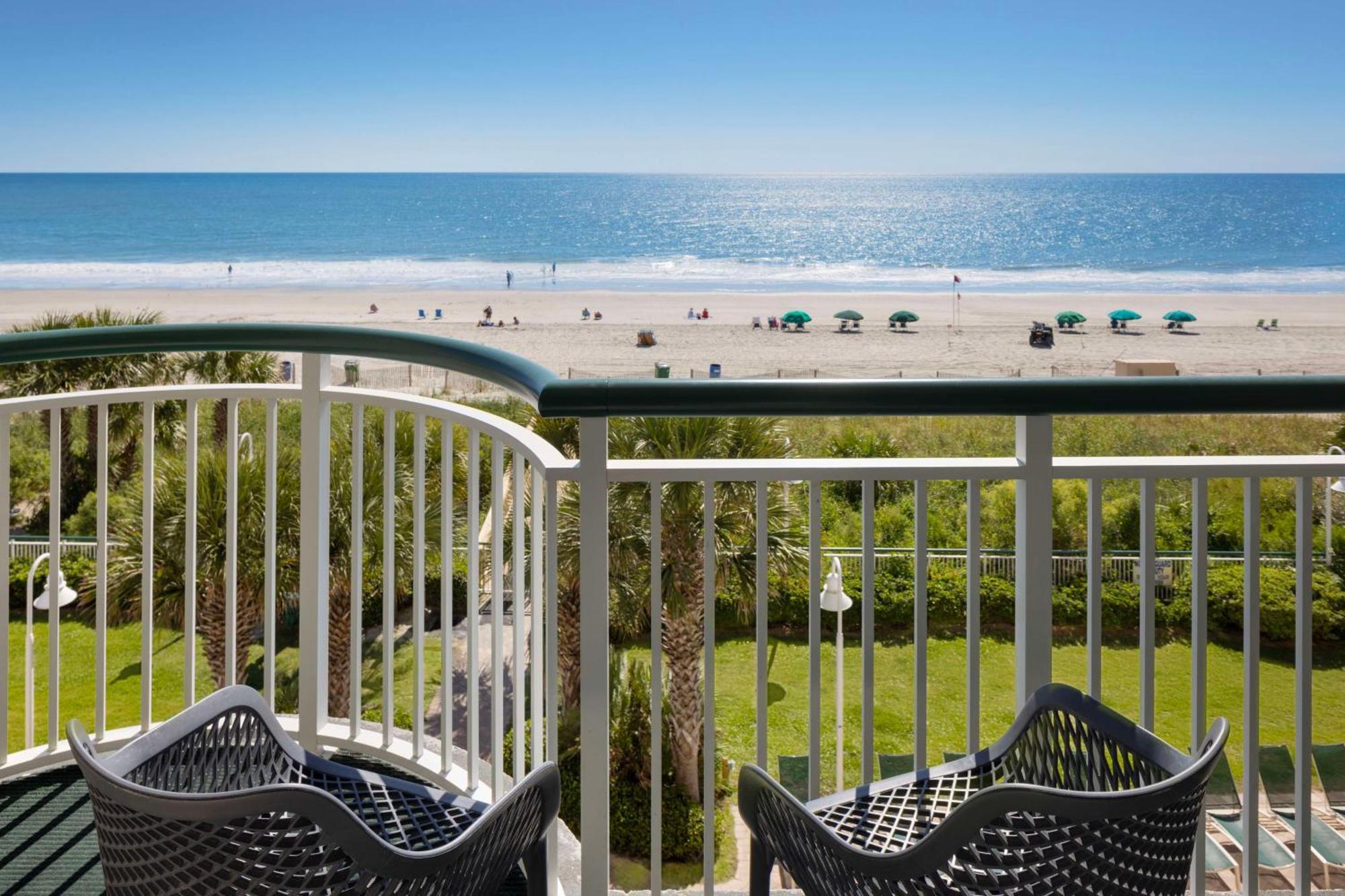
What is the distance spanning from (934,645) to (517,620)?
1258cm

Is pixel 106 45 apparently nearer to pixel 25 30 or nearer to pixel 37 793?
pixel 25 30

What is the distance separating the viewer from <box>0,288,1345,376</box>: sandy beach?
27.2 metres

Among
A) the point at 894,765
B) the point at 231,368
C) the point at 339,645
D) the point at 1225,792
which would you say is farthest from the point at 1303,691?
the point at 231,368

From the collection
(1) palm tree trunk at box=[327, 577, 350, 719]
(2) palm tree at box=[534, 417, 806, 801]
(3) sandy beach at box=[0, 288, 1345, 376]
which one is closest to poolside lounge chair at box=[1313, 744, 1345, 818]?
(2) palm tree at box=[534, 417, 806, 801]

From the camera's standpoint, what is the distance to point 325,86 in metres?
54.3

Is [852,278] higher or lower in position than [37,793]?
higher

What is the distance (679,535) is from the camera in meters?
7.37

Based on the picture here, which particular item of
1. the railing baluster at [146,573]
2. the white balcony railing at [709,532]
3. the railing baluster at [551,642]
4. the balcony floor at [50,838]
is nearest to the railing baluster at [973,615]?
the white balcony railing at [709,532]

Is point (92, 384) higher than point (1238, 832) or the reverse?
higher

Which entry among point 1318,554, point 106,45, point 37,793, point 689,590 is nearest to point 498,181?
point 106,45

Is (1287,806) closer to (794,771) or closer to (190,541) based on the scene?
(794,771)

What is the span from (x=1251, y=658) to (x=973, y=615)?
0.43m

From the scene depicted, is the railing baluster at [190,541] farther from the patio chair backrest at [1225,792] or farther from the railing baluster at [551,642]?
the patio chair backrest at [1225,792]

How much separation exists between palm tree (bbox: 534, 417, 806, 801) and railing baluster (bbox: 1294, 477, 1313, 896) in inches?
189
